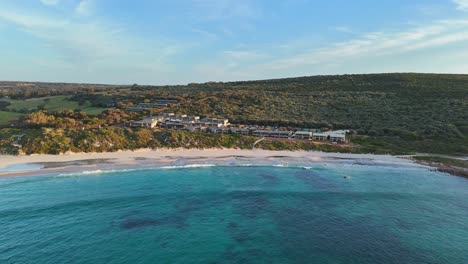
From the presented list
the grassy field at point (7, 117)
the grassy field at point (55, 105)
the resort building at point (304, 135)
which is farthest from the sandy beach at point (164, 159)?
the grassy field at point (55, 105)

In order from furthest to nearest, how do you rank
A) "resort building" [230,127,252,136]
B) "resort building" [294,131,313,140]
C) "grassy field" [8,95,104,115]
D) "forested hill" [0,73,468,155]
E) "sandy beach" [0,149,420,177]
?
"grassy field" [8,95,104,115] < "resort building" [230,127,252,136] < "forested hill" [0,73,468,155] < "resort building" [294,131,313,140] < "sandy beach" [0,149,420,177]

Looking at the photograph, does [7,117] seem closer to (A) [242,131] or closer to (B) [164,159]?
(B) [164,159]

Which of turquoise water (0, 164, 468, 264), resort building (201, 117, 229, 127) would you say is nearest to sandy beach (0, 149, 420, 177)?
turquoise water (0, 164, 468, 264)

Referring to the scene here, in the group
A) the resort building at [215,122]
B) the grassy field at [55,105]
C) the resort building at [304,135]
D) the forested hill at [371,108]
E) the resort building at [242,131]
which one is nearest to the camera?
the resort building at [304,135]

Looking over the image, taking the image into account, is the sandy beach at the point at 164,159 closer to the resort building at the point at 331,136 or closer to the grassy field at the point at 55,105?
the resort building at the point at 331,136

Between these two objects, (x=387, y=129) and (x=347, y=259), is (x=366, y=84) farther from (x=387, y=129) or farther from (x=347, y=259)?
(x=347, y=259)

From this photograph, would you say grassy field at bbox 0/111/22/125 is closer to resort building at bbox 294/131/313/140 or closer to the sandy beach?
the sandy beach

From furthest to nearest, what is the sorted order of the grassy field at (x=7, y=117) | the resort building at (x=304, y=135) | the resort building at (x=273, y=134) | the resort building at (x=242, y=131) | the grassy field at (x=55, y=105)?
1. the grassy field at (x=55, y=105)
2. the resort building at (x=242, y=131)
3. the resort building at (x=273, y=134)
4. the grassy field at (x=7, y=117)
5. the resort building at (x=304, y=135)
